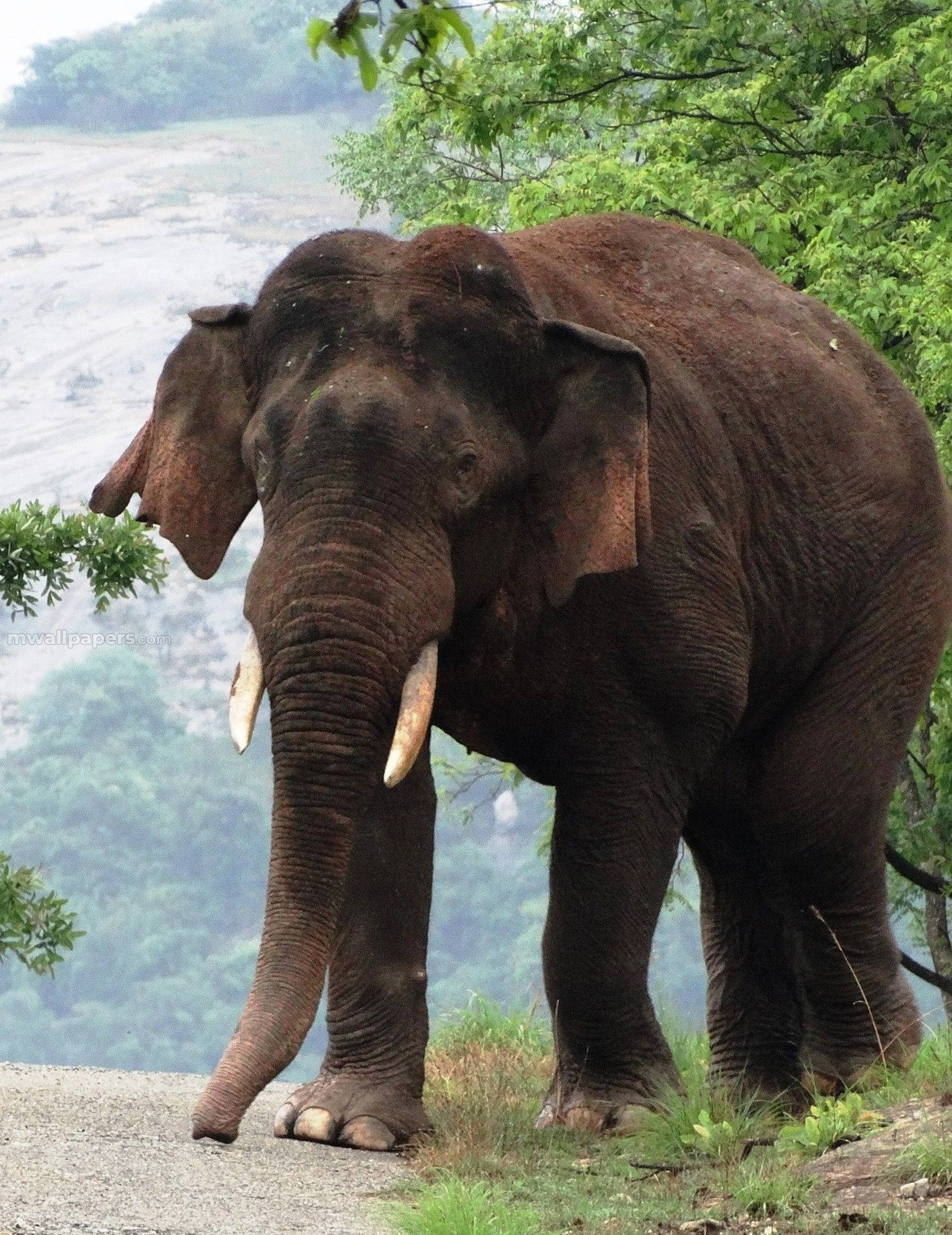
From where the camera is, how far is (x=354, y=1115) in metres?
8.35

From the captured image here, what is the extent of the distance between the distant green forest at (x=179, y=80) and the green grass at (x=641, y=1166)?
174947 millimetres

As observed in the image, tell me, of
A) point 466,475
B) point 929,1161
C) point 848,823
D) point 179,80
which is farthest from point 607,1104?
point 179,80

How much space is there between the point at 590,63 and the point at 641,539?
11323 mm

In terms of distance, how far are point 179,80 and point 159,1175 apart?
191228mm

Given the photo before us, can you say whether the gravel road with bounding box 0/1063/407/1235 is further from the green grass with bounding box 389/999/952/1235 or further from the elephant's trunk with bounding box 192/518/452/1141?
the elephant's trunk with bounding box 192/518/452/1141

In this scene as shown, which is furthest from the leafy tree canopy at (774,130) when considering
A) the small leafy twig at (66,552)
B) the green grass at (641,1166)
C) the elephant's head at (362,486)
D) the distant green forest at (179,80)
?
the distant green forest at (179,80)

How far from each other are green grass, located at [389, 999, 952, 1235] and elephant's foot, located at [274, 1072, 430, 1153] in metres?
0.14

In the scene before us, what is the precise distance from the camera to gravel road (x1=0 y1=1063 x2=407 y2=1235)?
20.5ft

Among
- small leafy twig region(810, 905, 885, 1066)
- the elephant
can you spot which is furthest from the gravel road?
small leafy twig region(810, 905, 885, 1066)

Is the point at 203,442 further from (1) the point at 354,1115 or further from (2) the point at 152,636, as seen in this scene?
(2) the point at 152,636

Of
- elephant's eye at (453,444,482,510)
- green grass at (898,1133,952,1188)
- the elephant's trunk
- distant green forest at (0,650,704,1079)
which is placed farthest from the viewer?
distant green forest at (0,650,704,1079)

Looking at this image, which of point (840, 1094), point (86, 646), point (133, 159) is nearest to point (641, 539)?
point (840, 1094)

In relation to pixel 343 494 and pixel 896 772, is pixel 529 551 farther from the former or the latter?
pixel 896 772

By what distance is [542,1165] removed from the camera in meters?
7.73
